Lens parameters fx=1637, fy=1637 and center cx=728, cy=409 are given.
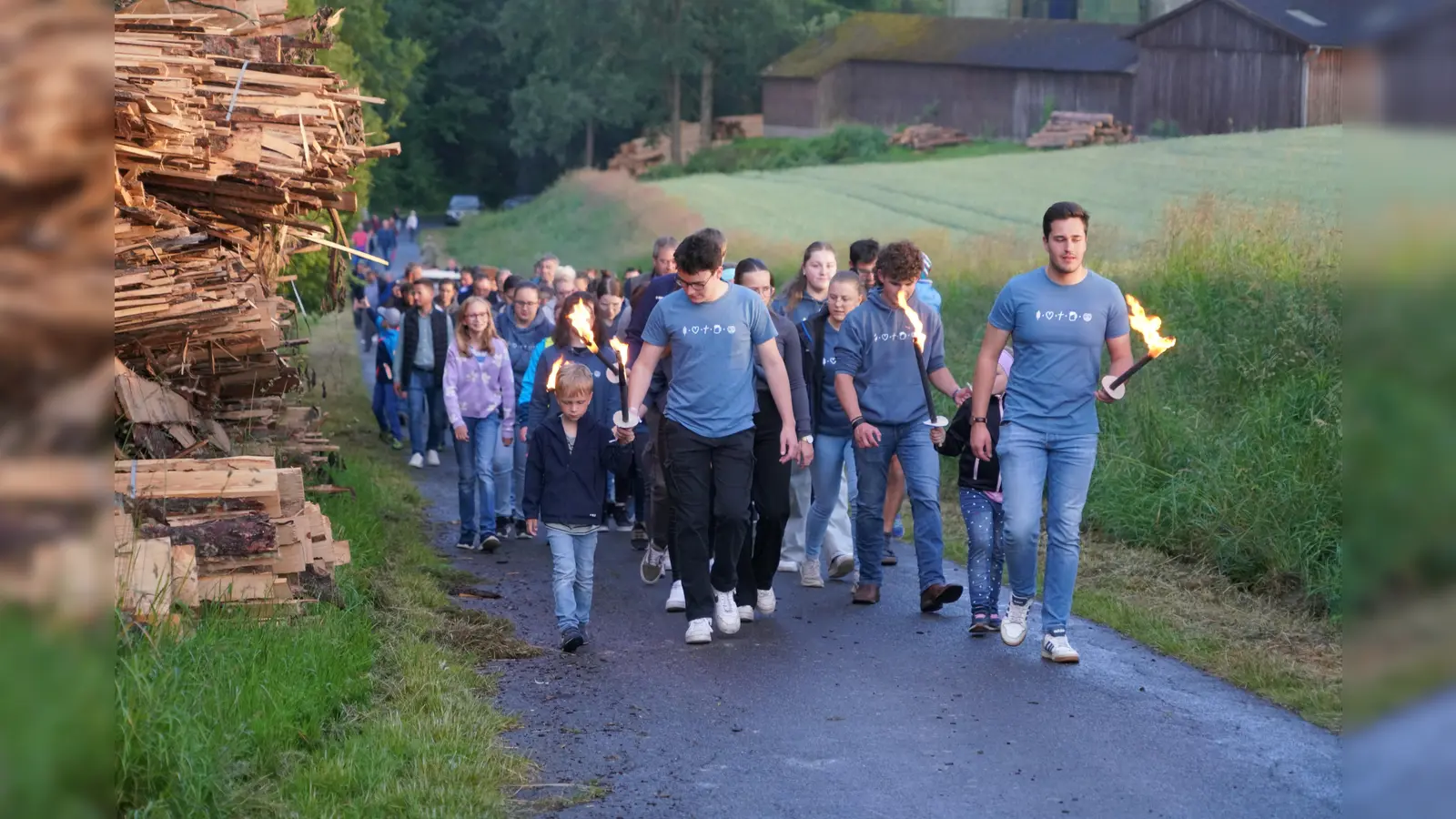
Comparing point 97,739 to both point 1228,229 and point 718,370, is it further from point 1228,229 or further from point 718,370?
point 1228,229

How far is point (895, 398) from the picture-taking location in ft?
30.1

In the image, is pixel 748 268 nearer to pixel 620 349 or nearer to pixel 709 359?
pixel 620 349

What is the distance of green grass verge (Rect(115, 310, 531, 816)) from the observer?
16.7ft

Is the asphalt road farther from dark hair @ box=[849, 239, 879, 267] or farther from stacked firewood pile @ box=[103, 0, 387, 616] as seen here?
dark hair @ box=[849, 239, 879, 267]

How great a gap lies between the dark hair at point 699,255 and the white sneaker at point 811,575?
2.47 metres

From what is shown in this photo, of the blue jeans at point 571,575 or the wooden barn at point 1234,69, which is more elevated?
the wooden barn at point 1234,69

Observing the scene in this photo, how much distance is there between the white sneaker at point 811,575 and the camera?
1008cm

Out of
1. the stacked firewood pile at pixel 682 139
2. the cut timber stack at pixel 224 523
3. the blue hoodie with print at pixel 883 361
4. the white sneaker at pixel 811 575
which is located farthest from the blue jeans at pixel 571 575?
the stacked firewood pile at pixel 682 139

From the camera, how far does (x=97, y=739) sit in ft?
8.62

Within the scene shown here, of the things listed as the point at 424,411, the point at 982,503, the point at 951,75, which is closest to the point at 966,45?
the point at 951,75

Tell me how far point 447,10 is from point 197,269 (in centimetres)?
7351

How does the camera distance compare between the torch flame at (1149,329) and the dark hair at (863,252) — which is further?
the dark hair at (863,252)

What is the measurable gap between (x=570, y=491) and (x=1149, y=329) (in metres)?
3.02

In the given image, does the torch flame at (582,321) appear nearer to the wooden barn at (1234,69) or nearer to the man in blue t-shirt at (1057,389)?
the man in blue t-shirt at (1057,389)
